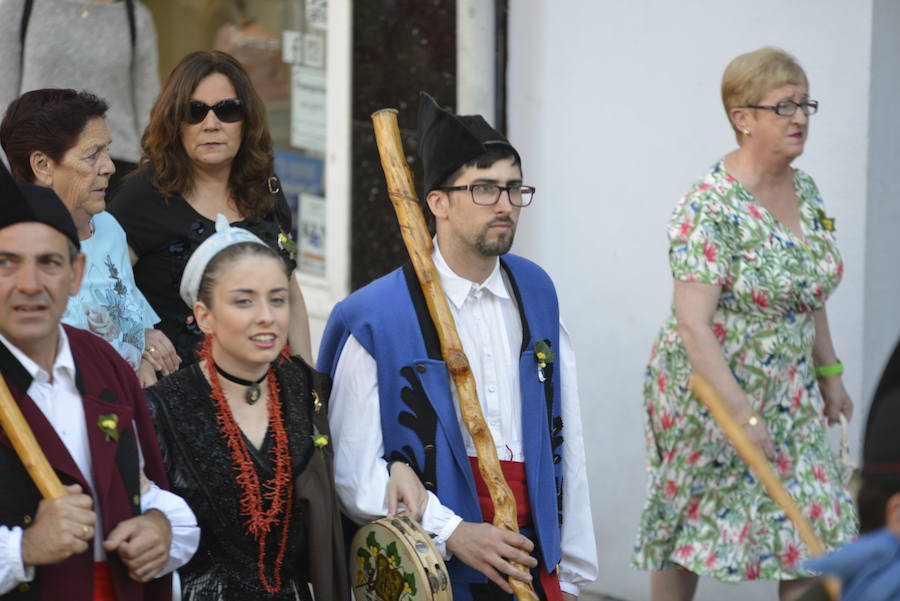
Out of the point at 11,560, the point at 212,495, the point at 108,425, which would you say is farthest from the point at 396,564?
the point at 11,560

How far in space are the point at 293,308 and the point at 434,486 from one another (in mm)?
1004

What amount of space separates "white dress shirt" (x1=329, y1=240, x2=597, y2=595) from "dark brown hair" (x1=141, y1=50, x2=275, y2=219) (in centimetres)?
78

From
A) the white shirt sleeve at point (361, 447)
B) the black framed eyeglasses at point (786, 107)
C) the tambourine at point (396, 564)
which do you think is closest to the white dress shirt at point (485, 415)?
the white shirt sleeve at point (361, 447)

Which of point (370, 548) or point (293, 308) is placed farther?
point (293, 308)

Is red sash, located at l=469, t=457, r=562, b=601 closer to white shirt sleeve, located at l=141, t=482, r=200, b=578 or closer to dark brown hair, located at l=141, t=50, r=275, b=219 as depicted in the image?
white shirt sleeve, located at l=141, t=482, r=200, b=578

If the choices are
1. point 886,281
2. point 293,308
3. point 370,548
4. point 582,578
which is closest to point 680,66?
point 886,281

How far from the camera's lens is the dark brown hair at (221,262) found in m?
4.06

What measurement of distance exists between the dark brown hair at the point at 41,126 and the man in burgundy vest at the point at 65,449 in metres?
0.78

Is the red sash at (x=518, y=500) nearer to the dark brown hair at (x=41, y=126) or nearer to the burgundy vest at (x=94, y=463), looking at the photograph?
the burgundy vest at (x=94, y=463)

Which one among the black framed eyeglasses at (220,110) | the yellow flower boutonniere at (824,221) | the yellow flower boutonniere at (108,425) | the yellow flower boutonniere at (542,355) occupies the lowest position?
the yellow flower boutonniere at (108,425)

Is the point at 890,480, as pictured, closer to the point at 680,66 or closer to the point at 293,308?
the point at 293,308

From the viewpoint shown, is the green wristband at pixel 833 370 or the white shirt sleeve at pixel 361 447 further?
the green wristband at pixel 833 370

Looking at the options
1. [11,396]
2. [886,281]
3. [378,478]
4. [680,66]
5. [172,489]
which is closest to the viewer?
[11,396]

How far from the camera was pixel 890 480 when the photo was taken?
9.16ft
